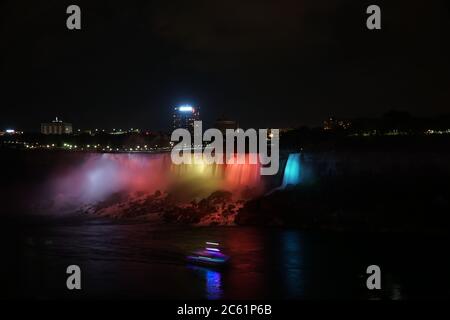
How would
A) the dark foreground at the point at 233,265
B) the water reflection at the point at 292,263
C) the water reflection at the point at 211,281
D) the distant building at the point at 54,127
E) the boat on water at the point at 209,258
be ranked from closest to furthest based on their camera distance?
the water reflection at the point at 211,281, the dark foreground at the point at 233,265, the water reflection at the point at 292,263, the boat on water at the point at 209,258, the distant building at the point at 54,127

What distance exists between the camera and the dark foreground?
84.3ft

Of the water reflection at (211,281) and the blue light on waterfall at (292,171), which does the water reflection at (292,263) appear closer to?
the water reflection at (211,281)

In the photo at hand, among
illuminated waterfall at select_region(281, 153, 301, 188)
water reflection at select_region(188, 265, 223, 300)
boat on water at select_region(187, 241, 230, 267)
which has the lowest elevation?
water reflection at select_region(188, 265, 223, 300)

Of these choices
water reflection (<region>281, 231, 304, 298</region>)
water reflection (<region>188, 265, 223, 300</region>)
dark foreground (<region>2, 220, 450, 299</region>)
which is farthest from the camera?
water reflection (<region>281, 231, 304, 298</region>)

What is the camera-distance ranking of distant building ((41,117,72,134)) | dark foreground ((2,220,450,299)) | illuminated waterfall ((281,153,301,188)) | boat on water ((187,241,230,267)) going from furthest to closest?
distant building ((41,117,72,134)) → illuminated waterfall ((281,153,301,188)) → boat on water ((187,241,230,267)) → dark foreground ((2,220,450,299))

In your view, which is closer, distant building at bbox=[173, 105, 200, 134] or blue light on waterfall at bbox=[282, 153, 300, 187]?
blue light on waterfall at bbox=[282, 153, 300, 187]

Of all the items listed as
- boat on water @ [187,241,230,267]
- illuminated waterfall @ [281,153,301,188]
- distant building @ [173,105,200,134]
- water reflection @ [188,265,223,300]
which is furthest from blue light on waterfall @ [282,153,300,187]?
distant building @ [173,105,200,134]

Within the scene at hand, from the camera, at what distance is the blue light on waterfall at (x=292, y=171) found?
48328 mm

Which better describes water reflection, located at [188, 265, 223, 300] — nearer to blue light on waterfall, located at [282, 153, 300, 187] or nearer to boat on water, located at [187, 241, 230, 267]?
boat on water, located at [187, 241, 230, 267]

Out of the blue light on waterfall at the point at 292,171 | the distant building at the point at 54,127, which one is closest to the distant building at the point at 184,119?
the distant building at the point at 54,127

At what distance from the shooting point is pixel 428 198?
40.6m

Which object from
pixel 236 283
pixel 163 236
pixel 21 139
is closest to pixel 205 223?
pixel 163 236

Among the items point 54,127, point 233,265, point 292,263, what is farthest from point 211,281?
point 54,127
